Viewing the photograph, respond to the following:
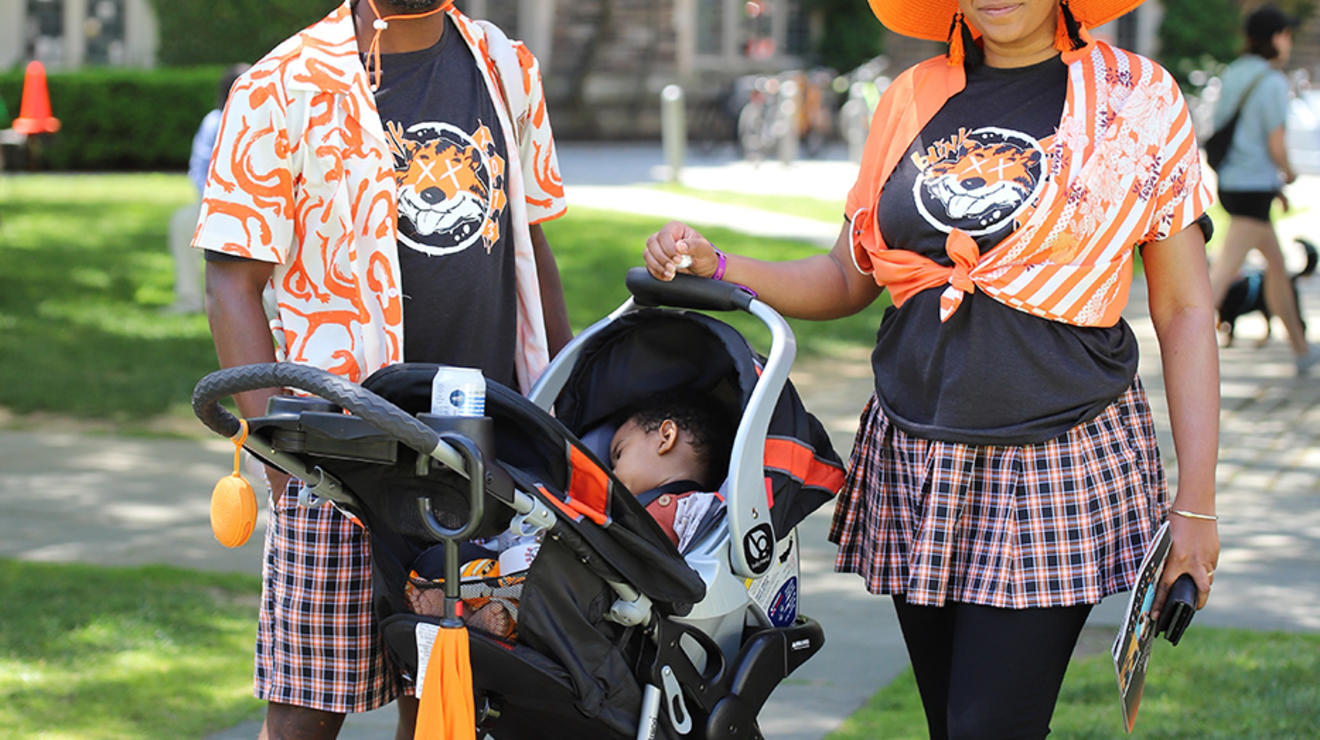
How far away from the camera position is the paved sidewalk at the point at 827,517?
4.84 metres

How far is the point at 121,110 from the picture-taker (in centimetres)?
1978

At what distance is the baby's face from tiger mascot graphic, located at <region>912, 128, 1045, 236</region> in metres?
0.68

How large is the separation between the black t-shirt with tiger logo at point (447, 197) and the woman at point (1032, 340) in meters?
0.74

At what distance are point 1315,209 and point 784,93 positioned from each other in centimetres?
800

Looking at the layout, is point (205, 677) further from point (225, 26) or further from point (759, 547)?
point (225, 26)

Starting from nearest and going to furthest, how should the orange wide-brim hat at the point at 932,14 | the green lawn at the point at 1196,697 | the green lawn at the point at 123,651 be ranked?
the orange wide-brim hat at the point at 932,14 → the green lawn at the point at 1196,697 → the green lawn at the point at 123,651

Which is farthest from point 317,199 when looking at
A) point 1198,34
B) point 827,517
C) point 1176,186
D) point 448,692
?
point 1198,34

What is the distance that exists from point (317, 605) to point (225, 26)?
755 inches

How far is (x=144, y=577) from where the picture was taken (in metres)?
5.57

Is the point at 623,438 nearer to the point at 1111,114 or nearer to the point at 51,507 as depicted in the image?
the point at 1111,114

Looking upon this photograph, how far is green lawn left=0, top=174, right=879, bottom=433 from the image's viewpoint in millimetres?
8484

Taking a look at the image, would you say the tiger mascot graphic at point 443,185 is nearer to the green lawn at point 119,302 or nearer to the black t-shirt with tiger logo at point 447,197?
the black t-shirt with tiger logo at point 447,197

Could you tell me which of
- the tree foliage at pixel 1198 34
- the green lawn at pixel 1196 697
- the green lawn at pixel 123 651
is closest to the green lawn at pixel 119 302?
the green lawn at pixel 123 651

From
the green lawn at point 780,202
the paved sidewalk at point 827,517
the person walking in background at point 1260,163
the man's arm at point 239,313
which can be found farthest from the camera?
the green lawn at point 780,202
